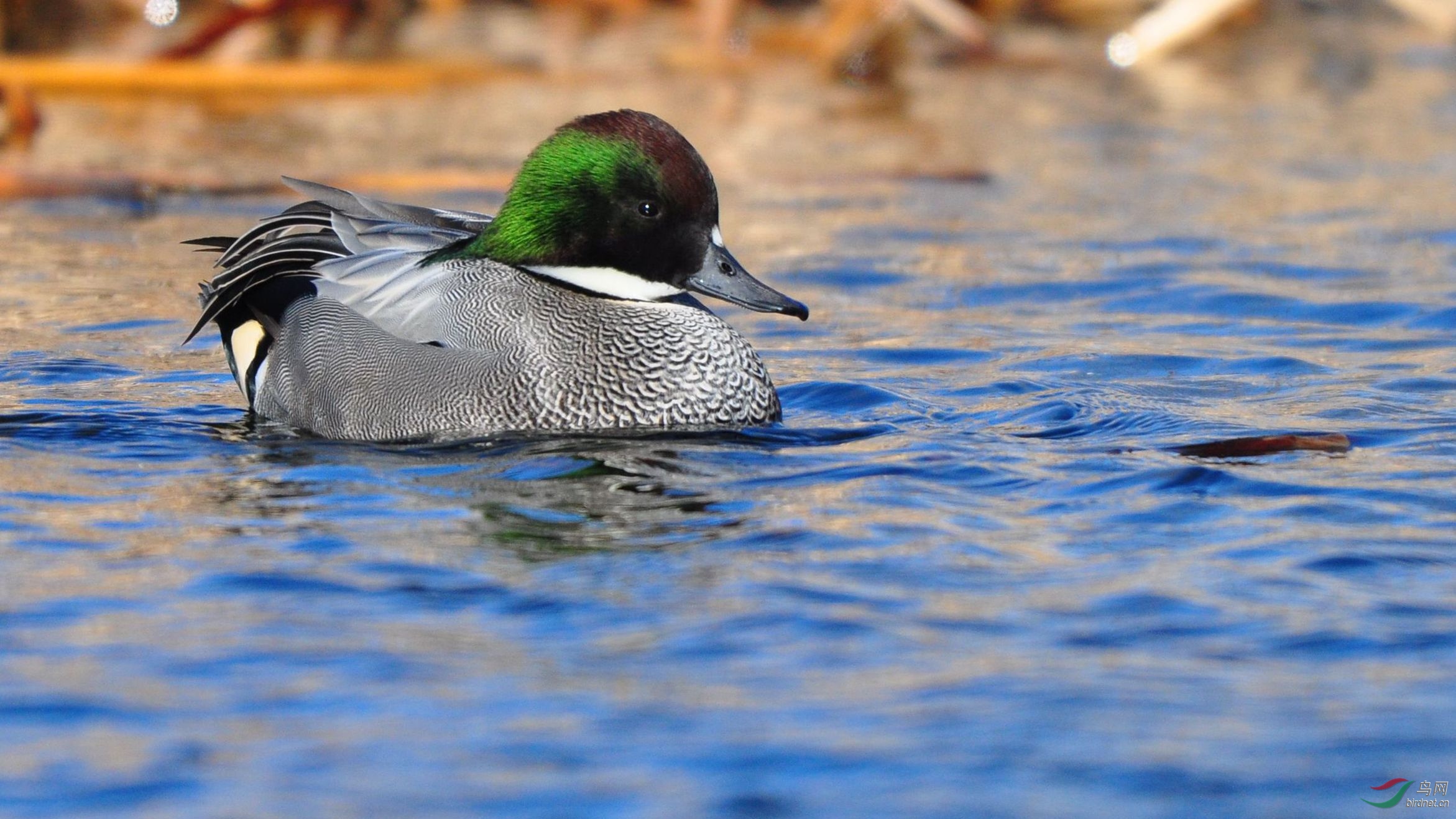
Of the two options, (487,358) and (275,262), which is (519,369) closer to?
(487,358)

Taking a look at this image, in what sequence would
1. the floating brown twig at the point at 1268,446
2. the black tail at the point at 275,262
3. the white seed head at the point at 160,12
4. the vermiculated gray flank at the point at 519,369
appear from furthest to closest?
the white seed head at the point at 160,12 < the black tail at the point at 275,262 < the vermiculated gray flank at the point at 519,369 < the floating brown twig at the point at 1268,446

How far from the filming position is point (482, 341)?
20.0 feet

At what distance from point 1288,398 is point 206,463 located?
11.5 feet

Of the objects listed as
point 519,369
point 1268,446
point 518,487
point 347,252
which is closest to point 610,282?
point 519,369

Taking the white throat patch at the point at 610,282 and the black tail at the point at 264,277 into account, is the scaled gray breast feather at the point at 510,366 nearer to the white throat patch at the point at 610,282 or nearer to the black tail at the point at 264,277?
the white throat patch at the point at 610,282

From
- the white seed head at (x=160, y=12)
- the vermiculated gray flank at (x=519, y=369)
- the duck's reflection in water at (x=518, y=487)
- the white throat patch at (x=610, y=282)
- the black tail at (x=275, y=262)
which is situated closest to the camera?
the duck's reflection in water at (x=518, y=487)

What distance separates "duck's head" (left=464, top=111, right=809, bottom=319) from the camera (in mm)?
6082

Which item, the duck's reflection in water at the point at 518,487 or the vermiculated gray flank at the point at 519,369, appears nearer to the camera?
the duck's reflection in water at the point at 518,487

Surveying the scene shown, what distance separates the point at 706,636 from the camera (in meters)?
4.22

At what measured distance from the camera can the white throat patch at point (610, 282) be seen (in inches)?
249

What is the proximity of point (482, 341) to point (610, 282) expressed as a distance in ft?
1.62

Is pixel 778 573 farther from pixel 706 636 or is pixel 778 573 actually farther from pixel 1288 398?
pixel 1288 398

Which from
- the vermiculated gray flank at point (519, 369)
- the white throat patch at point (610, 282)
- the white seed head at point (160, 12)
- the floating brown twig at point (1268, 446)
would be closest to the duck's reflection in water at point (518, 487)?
the vermiculated gray flank at point (519, 369)

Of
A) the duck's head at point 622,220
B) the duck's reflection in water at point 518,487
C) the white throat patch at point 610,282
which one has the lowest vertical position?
the duck's reflection in water at point 518,487
